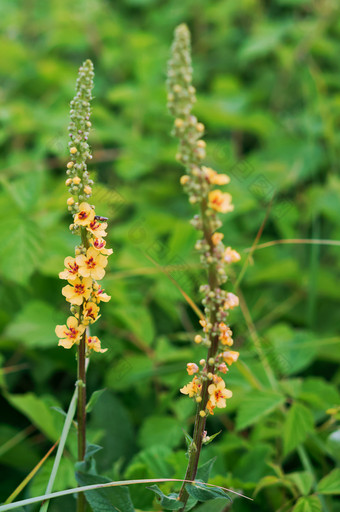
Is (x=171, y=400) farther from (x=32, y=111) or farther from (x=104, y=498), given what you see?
(x=32, y=111)

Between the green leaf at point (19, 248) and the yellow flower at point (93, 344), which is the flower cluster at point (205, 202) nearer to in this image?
the yellow flower at point (93, 344)

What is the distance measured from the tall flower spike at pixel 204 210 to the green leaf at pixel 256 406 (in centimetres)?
59

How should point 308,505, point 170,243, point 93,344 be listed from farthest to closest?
1. point 170,243
2. point 308,505
3. point 93,344

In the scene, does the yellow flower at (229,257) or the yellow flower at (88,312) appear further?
the yellow flower at (88,312)

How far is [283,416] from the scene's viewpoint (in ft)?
6.34

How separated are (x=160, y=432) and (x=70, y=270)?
1.07 metres

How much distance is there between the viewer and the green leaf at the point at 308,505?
145 centimetres

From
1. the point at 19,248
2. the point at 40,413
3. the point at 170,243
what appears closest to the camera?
the point at 40,413

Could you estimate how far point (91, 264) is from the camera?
1084mm

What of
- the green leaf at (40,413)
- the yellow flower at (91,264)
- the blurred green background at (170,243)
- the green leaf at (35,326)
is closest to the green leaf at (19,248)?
the blurred green background at (170,243)

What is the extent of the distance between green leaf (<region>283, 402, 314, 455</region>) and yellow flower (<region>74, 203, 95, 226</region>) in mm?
1057

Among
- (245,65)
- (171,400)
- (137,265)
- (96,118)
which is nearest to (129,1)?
(245,65)

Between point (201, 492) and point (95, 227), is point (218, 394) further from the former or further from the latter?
point (95, 227)

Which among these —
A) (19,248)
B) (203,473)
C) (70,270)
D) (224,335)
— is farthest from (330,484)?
(19,248)
